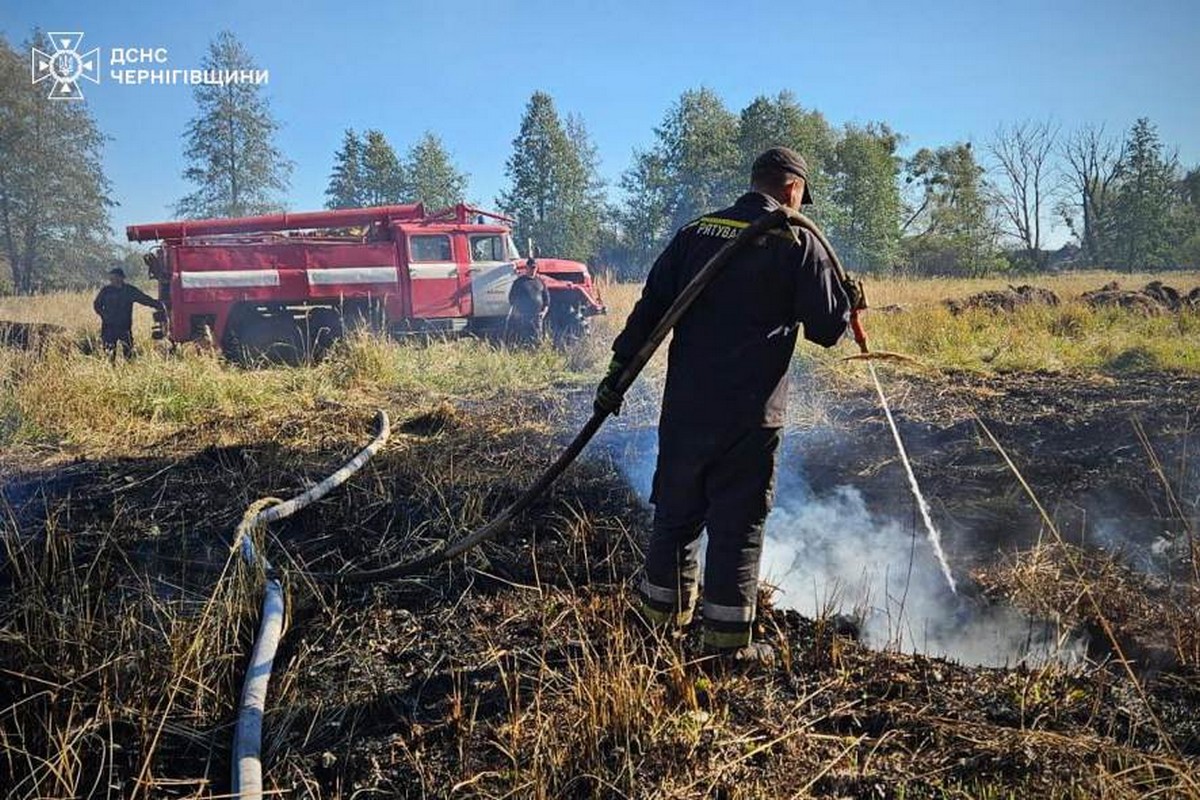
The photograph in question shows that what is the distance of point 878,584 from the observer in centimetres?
334

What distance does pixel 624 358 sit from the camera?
272cm

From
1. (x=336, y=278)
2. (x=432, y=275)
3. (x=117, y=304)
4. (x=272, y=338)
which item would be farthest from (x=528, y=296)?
(x=117, y=304)

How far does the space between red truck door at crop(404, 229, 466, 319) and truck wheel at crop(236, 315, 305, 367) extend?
1.90 metres

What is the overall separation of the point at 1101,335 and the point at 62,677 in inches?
465

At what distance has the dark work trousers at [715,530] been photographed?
2.37m

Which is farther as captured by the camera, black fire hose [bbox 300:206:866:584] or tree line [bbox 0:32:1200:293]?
tree line [bbox 0:32:1200:293]

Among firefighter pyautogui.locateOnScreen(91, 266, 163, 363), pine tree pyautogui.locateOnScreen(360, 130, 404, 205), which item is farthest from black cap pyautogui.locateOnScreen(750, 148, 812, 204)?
pine tree pyautogui.locateOnScreen(360, 130, 404, 205)

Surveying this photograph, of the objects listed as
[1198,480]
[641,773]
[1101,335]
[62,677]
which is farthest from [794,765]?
[1101,335]

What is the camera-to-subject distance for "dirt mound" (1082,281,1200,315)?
36.4 feet

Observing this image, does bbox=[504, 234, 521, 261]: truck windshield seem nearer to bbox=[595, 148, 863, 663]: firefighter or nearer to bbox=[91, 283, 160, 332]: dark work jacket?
bbox=[91, 283, 160, 332]: dark work jacket

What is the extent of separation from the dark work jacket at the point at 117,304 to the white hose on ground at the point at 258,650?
7.68m

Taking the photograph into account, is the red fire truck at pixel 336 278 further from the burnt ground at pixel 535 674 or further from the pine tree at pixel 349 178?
the pine tree at pixel 349 178

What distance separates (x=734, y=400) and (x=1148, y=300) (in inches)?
501

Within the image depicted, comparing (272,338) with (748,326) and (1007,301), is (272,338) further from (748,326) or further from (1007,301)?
(1007,301)
